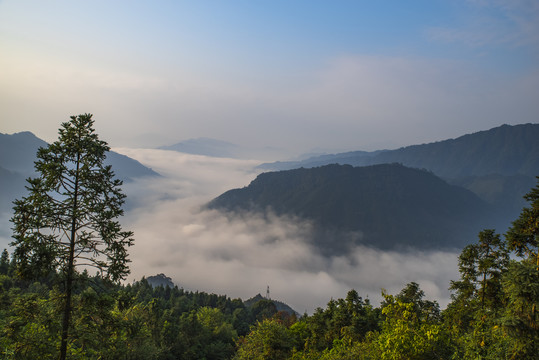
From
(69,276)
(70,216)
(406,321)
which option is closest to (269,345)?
(406,321)

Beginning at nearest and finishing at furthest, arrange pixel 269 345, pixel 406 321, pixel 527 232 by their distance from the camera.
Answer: pixel 527 232
pixel 406 321
pixel 269 345

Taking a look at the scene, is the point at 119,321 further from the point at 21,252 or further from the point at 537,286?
the point at 537,286

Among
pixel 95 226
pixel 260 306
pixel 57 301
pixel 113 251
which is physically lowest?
pixel 260 306

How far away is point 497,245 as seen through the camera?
1060 inches

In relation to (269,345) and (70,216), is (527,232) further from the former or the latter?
(269,345)

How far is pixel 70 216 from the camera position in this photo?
15.8 m

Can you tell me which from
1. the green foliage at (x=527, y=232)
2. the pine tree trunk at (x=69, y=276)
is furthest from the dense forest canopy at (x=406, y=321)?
the pine tree trunk at (x=69, y=276)

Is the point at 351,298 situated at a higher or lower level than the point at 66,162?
lower

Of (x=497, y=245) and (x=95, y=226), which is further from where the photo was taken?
(x=497, y=245)

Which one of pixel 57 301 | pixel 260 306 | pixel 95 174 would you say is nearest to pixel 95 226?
pixel 95 174

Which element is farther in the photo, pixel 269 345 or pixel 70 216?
pixel 269 345

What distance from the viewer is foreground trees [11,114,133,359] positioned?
47.8 ft

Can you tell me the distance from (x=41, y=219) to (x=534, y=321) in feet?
74.4

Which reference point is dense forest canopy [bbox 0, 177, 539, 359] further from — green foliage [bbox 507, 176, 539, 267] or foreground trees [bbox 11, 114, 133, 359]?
foreground trees [bbox 11, 114, 133, 359]
